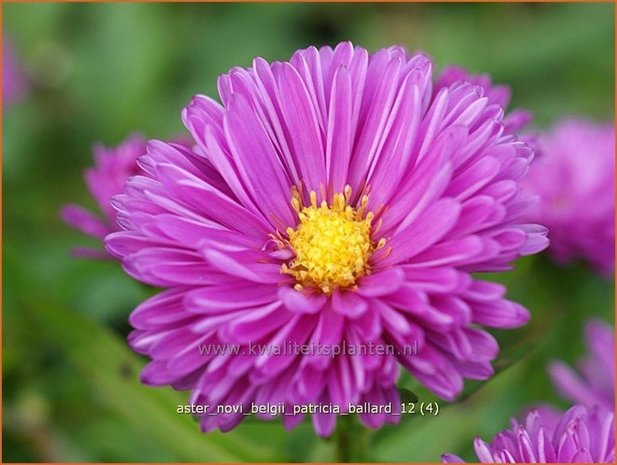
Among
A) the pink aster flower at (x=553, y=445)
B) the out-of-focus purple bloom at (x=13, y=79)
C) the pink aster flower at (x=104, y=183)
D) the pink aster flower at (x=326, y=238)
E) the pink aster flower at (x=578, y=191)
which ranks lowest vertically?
the pink aster flower at (x=553, y=445)

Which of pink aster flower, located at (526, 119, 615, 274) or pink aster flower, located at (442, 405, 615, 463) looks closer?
pink aster flower, located at (442, 405, 615, 463)

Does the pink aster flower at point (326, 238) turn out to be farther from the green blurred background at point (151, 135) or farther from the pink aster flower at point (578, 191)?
the pink aster flower at point (578, 191)

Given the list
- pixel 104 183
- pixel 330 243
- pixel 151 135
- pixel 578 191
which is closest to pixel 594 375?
pixel 578 191

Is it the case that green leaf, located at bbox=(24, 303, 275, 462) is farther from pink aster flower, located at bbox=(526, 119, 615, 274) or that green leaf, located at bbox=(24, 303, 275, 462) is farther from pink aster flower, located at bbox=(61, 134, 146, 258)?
pink aster flower, located at bbox=(526, 119, 615, 274)

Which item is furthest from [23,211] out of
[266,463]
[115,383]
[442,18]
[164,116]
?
[442,18]

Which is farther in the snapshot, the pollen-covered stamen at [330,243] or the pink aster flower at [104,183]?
the pink aster flower at [104,183]

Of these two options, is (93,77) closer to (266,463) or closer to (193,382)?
(266,463)

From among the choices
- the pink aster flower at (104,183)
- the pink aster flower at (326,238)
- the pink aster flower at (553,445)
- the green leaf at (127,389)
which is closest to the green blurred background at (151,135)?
the green leaf at (127,389)

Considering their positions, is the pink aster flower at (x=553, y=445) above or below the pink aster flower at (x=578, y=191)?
below

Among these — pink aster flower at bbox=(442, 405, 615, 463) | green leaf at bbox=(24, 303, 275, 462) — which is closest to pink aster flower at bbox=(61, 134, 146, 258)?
green leaf at bbox=(24, 303, 275, 462)
